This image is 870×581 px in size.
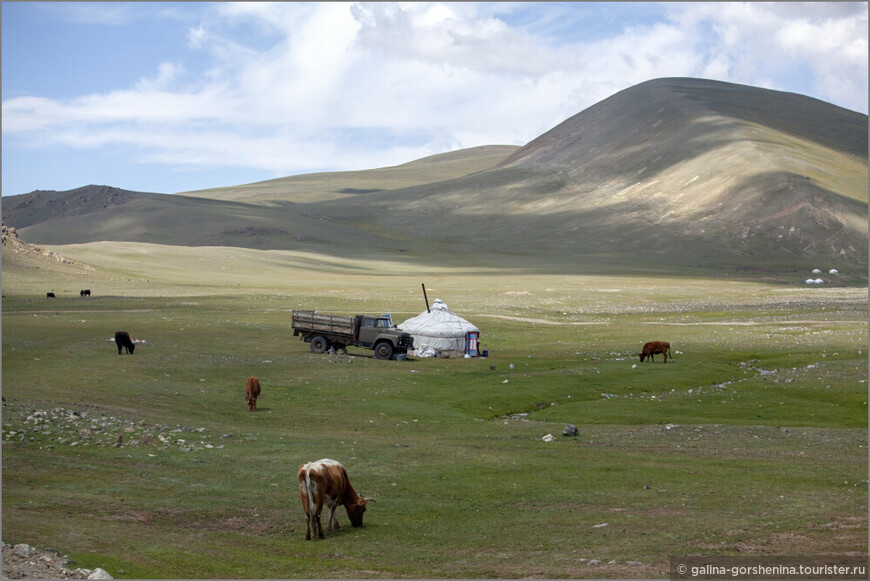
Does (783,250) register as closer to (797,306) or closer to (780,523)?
(797,306)

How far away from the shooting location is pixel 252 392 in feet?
92.2

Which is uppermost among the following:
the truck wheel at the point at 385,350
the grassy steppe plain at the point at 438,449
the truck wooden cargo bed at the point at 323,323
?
the truck wooden cargo bed at the point at 323,323

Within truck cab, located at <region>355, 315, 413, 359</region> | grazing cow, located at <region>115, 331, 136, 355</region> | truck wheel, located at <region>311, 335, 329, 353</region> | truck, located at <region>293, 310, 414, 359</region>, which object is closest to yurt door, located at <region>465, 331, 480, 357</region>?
truck, located at <region>293, 310, 414, 359</region>

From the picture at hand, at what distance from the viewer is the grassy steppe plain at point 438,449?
13.5 meters

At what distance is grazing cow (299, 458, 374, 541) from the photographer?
14.3m

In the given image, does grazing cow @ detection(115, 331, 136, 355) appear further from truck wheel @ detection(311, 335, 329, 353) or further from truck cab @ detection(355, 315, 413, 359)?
truck cab @ detection(355, 315, 413, 359)

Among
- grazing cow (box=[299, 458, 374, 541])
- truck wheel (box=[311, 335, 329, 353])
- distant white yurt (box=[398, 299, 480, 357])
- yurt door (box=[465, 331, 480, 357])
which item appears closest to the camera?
grazing cow (box=[299, 458, 374, 541])

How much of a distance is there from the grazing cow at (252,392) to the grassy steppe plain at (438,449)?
457 mm

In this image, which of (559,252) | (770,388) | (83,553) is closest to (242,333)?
(770,388)

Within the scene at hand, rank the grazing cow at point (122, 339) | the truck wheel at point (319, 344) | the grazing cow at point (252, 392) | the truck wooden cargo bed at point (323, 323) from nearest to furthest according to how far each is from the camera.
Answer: the grazing cow at point (252, 392) → the grazing cow at point (122, 339) → the truck wheel at point (319, 344) → the truck wooden cargo bed at point (323, 323)

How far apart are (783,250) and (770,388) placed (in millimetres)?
154198

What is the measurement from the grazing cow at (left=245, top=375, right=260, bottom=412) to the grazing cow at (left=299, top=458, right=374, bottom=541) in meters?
Result: 13.1

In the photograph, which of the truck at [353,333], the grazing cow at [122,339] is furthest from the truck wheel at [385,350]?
the grazing cow at [122,339]

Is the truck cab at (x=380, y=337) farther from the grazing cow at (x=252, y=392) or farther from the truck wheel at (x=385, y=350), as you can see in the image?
the grazing cow at (x=252, y=392)
